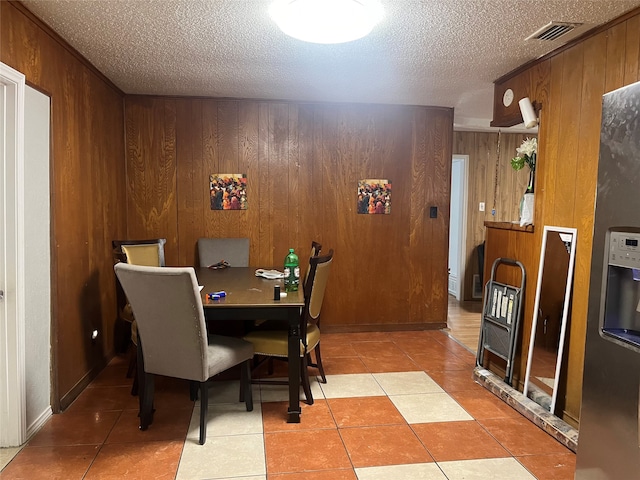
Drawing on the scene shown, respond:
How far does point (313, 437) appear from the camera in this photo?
2.48 metres

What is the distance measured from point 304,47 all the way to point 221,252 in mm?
2074

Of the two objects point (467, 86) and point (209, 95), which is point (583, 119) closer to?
point (467, 86)

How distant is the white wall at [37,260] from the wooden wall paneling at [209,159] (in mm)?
1747

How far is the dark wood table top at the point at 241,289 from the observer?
256 centimetres

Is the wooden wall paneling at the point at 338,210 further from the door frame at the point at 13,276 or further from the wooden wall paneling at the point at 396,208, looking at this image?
the door frame at the point at 13,276

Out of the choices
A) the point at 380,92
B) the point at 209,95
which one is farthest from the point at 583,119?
the point at 209,95

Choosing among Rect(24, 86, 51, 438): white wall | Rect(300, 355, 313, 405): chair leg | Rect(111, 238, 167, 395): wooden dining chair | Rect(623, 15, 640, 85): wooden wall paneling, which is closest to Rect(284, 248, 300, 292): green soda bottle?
Rect(300, 355, 313, 405): chair leg

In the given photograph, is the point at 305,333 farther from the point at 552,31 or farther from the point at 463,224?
the point at 463,224

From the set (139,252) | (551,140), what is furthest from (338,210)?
(551,140)

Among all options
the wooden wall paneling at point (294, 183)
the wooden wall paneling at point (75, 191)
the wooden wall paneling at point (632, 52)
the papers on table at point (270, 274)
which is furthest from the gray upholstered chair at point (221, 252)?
the wooden wall paneling at point (632, 52)

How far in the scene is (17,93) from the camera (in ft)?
→ 7.45

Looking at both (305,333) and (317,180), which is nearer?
(305,333)

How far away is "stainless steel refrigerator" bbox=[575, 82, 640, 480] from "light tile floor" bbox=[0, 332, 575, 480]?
536mm

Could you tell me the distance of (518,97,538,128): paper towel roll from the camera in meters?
3.11
